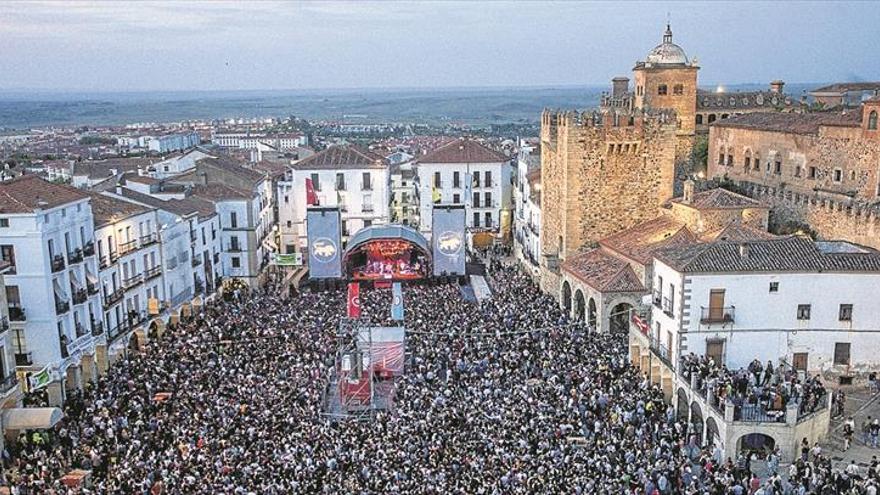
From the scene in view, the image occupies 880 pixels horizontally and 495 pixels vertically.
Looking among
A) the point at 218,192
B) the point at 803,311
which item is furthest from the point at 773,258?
the point at 218,192

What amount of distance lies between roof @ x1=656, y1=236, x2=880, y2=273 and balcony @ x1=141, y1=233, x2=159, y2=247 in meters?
25.6

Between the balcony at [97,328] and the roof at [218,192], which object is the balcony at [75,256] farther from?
the roof at [218,192]

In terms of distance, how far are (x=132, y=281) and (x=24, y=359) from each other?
27.9ft

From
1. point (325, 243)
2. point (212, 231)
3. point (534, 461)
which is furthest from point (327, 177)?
point (534, 461)

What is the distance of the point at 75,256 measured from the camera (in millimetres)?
35188

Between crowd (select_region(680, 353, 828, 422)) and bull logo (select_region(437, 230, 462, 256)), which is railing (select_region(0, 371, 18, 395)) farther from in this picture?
bull logo (select_region(437, 230, 462, 256))

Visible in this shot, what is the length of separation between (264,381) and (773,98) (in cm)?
6019

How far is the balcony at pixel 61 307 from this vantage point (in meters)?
33.8

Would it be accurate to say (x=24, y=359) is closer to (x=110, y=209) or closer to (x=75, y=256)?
(x=75, y=256)

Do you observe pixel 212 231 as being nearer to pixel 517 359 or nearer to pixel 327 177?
pixel 327 177

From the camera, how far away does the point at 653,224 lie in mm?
44938

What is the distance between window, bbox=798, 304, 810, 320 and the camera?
3122cm

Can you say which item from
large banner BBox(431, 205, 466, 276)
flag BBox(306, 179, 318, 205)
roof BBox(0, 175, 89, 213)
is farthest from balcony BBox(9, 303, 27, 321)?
flag BBox(306, 179, 318, 205)

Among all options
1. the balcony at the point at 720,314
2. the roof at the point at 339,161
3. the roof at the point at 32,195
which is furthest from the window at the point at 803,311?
the roof at the point at 339,161
